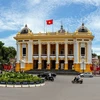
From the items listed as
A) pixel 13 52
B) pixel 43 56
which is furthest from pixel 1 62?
pixel 43 56

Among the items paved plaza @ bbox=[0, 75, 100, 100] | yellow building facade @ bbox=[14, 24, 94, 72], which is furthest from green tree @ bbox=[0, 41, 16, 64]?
paved plaza @ bbox=[0, 75, 100, 100]

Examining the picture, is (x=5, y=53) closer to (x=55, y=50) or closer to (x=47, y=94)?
(x=55, y=50)

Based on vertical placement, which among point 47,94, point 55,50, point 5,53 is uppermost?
point 5,53

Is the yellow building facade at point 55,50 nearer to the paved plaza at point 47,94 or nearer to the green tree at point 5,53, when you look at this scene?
the green tree at point 5,53

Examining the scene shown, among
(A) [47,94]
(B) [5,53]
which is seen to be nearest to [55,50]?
(B) [5,53]

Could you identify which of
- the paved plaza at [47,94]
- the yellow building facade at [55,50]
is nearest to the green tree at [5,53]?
the yellow building facade at [55,50]

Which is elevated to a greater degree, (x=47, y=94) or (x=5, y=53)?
(x=5, y=53)

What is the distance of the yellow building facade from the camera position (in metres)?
64.9

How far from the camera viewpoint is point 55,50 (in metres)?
68.3

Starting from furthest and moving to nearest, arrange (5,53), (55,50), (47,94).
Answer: (5,53) → (55,50) → (47,94)

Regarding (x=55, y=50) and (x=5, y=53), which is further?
(x=5, y=53)

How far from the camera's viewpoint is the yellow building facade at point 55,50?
64.9 meters

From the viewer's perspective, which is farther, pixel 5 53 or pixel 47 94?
pixel 5 53

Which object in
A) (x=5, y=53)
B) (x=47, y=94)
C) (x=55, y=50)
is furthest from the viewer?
(x=5, y=53)
